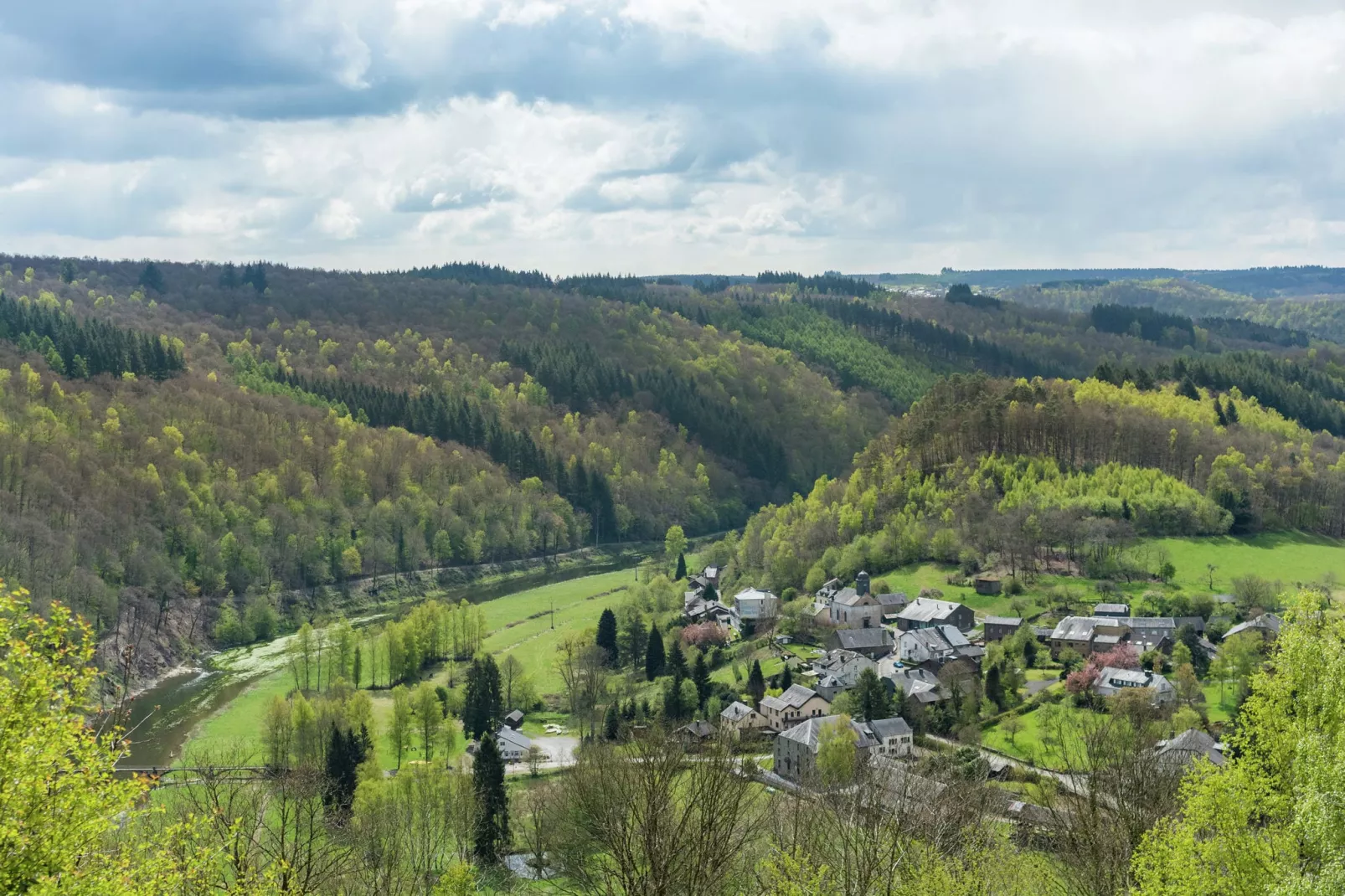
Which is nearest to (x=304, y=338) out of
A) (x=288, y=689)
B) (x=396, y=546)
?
(x=396, y=546)

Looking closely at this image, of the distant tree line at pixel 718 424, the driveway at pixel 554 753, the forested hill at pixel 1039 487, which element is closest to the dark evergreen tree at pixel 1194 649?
the forested hill at pixel 1039 487

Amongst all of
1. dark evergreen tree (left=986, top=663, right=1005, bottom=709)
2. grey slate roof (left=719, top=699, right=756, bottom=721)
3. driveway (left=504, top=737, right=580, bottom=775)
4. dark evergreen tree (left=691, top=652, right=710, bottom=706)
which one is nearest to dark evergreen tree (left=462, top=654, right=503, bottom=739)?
driveway (left=504, top=737, right=580, bottom=775)

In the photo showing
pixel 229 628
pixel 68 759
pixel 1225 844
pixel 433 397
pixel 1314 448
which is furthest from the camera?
pixel 433 397

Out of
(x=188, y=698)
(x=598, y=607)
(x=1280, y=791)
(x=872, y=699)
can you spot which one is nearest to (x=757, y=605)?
(x=598, y=607)

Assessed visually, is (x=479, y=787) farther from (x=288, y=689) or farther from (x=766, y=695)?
(x=288, y=689)

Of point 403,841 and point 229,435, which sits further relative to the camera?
point 229,435

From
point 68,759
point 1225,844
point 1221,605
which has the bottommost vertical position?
point 1221,605

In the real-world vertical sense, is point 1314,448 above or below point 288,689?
above
